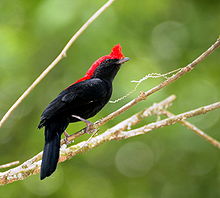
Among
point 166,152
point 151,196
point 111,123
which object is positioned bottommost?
point 151,196

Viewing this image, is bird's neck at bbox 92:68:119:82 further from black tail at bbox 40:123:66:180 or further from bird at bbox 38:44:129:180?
black tail at bbox 40:123:66:180

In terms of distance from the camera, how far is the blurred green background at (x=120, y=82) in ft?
18.0

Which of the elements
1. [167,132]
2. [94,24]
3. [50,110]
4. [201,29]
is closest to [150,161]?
[167,132]

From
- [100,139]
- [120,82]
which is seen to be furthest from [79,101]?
[120,82]

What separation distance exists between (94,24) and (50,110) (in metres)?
2.36

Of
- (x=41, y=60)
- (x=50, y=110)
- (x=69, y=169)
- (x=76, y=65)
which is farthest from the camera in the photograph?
(x=69, y=169)

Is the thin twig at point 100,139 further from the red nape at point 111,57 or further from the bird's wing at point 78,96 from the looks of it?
the red nape at point 111,57

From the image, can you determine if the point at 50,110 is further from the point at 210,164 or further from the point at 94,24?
the point at 210,164

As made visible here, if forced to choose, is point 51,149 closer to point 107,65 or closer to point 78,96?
point 78,96

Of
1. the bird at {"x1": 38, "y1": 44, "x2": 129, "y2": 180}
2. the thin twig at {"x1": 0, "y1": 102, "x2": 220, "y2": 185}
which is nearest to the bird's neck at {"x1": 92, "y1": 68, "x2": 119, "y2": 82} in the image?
the bird at {"x1": 38, "y1": 44, "x2": 129, "y2": 180}

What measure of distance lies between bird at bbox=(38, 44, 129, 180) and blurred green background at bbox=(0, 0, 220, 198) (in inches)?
37.8

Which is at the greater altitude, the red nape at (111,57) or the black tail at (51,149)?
the black tail at (51,149)

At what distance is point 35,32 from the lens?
579 centimetres

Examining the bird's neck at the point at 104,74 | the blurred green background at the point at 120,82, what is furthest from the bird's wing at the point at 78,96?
the blurred green background at the point at 120,82
